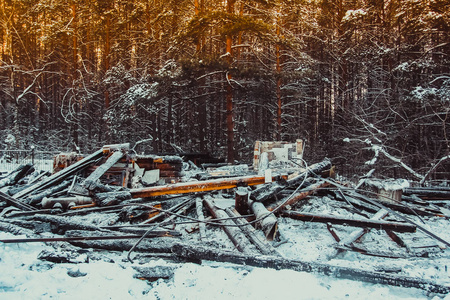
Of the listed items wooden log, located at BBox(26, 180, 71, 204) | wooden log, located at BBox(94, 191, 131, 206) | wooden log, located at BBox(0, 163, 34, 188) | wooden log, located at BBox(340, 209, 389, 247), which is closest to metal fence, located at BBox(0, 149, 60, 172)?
wooden log, located at BBox(0, 163, 34, 188)

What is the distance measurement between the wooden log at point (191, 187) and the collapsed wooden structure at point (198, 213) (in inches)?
0.9

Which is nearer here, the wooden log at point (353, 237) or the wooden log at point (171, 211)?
the wooden log at point (353, 237)

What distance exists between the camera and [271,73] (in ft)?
43.4

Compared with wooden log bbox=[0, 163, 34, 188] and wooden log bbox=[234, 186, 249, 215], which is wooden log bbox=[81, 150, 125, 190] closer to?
wooden log bbox=[234, 186, 249, 215]

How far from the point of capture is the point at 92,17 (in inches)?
645

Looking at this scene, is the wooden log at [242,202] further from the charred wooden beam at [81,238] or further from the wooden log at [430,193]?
the wooden log at [430,193]

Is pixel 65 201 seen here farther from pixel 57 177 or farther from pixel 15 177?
pixel 15 177

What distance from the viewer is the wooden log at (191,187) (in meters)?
5.16

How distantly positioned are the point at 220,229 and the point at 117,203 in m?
2.26

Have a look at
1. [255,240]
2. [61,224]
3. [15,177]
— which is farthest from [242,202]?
[15,177]

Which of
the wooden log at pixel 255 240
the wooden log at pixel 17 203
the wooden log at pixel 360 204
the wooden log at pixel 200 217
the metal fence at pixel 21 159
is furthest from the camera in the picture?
the metal fence at pixel 21 159

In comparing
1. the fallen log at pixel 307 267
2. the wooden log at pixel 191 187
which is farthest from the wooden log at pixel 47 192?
the fallen log at pixel 307 267

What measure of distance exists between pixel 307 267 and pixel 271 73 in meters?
12.1

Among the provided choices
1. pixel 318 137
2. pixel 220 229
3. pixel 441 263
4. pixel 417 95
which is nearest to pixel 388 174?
pixel 417 95
